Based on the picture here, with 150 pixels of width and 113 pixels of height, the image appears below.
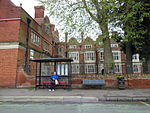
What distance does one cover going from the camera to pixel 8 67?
12.4m

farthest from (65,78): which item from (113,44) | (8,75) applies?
(113,44)

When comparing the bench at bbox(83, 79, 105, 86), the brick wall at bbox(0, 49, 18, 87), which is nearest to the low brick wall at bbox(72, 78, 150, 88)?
the bench at bbox(83, 79, 105, 86)

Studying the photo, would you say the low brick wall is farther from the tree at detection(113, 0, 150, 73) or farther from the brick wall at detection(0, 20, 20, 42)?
the brick wall at detection(0, 20, 20, 42)

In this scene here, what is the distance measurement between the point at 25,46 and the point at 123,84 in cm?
1162

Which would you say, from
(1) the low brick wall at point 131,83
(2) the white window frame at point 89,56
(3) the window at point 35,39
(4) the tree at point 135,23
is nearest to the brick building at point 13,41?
(3) the window at point 35,39

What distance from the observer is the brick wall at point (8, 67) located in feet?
39.3

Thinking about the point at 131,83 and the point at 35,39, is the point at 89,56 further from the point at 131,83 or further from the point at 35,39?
the point at 131,83

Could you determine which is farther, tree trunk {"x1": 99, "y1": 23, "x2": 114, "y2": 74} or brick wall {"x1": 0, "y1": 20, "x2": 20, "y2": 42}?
brick wall {"x1": 0, "y1": 20, "x2": 20, "y2": 42}

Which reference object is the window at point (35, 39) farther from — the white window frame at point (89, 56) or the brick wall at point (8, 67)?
the white window frame at point (89, 56)

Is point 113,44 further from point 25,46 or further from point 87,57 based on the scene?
point 25,46

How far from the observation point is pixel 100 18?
37.8ft

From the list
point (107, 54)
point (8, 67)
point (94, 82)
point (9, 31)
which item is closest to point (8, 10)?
point (9, 31)

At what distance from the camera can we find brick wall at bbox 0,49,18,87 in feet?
39.3

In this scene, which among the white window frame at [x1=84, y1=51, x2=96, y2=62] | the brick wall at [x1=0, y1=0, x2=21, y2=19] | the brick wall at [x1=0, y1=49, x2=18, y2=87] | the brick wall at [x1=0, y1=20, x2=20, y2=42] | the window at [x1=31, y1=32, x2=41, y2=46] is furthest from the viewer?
the white window frame at [x1=84, y1=51, x2=96, y2=62]
